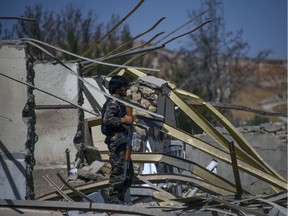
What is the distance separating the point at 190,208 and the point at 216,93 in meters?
18.8

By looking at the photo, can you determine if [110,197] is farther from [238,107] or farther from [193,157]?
[193,157]

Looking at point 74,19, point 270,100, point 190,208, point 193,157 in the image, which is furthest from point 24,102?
point 270,100

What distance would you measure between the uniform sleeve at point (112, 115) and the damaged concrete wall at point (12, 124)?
107 cm

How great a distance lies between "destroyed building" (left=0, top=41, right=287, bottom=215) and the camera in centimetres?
602

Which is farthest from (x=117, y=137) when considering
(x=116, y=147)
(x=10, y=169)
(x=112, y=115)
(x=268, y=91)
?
(x=268, y=91)

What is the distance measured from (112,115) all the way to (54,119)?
184cm

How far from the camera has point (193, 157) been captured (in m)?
13.3

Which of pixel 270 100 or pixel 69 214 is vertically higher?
pixel 270 100

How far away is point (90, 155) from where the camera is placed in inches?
320

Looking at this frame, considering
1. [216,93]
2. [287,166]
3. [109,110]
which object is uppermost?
[216,93]

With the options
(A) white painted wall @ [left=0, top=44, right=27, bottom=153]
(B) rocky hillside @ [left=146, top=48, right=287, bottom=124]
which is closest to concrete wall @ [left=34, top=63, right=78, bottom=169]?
(A) white painted wall @ [left=0, top=44, right=27, bottom=153]

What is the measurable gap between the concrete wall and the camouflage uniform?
1654 mm

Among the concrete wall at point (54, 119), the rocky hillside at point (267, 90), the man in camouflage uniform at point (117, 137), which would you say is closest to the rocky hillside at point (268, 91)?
the rocky hillside at point (267, 90)

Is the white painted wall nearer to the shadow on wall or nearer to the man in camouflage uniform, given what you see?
the shadow on wall
